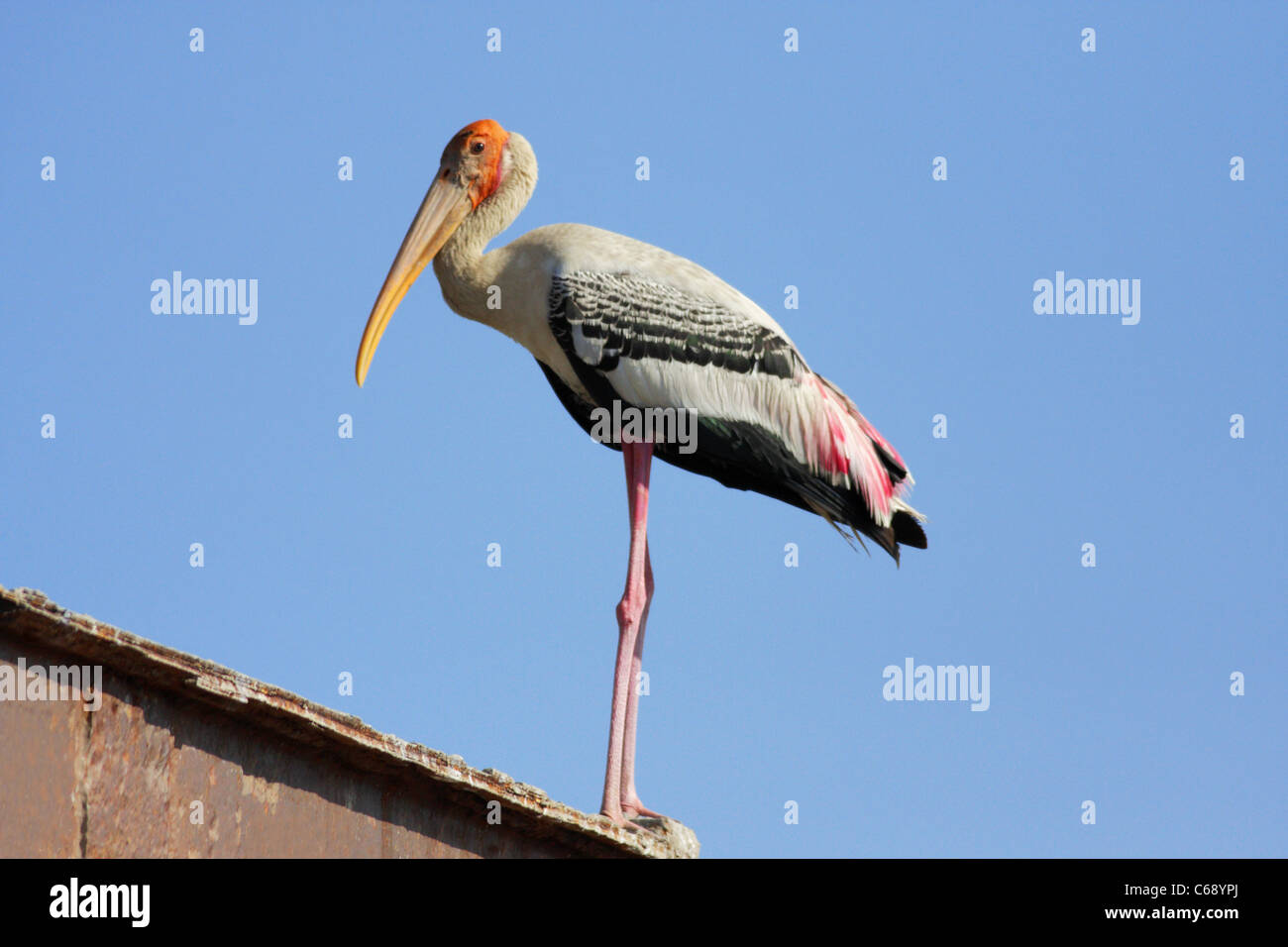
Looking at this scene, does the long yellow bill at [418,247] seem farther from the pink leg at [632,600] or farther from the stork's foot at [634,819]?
the stork's foot at [634,819]

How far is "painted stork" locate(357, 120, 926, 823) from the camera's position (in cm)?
982

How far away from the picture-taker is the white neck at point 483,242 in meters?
10.2

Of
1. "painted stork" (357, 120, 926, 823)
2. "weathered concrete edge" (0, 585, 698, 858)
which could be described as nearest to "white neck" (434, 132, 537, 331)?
"painted stork" (357, 120, 926, 823)

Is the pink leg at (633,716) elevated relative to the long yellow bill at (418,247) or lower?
lower

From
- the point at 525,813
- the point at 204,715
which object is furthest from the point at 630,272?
the point at 204,715

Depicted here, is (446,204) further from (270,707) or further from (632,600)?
(270,707)

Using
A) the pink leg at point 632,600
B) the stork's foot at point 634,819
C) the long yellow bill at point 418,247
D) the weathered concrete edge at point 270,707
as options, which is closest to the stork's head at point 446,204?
the long yellow bill at point 418,247

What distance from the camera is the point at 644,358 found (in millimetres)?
9836

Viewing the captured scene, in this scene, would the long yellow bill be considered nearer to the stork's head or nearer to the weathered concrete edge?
the stork's head

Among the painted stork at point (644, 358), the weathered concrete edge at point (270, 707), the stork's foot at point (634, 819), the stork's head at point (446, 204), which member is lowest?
the stork's foot at point (634, 819)

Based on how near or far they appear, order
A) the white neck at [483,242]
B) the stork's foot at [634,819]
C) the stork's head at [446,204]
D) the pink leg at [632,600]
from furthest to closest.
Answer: the stork's head at [446,204]
the white neck at [483,242]
the pink leg at [632,600]
the stork's foot at [634,819]

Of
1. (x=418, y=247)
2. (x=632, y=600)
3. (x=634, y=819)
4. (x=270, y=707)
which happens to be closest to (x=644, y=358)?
(x=632, y=600)

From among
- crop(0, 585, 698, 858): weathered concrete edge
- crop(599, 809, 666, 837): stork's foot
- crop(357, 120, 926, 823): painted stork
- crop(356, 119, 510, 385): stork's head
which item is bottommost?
crop(599, 809, 666, 837): stork's foot
